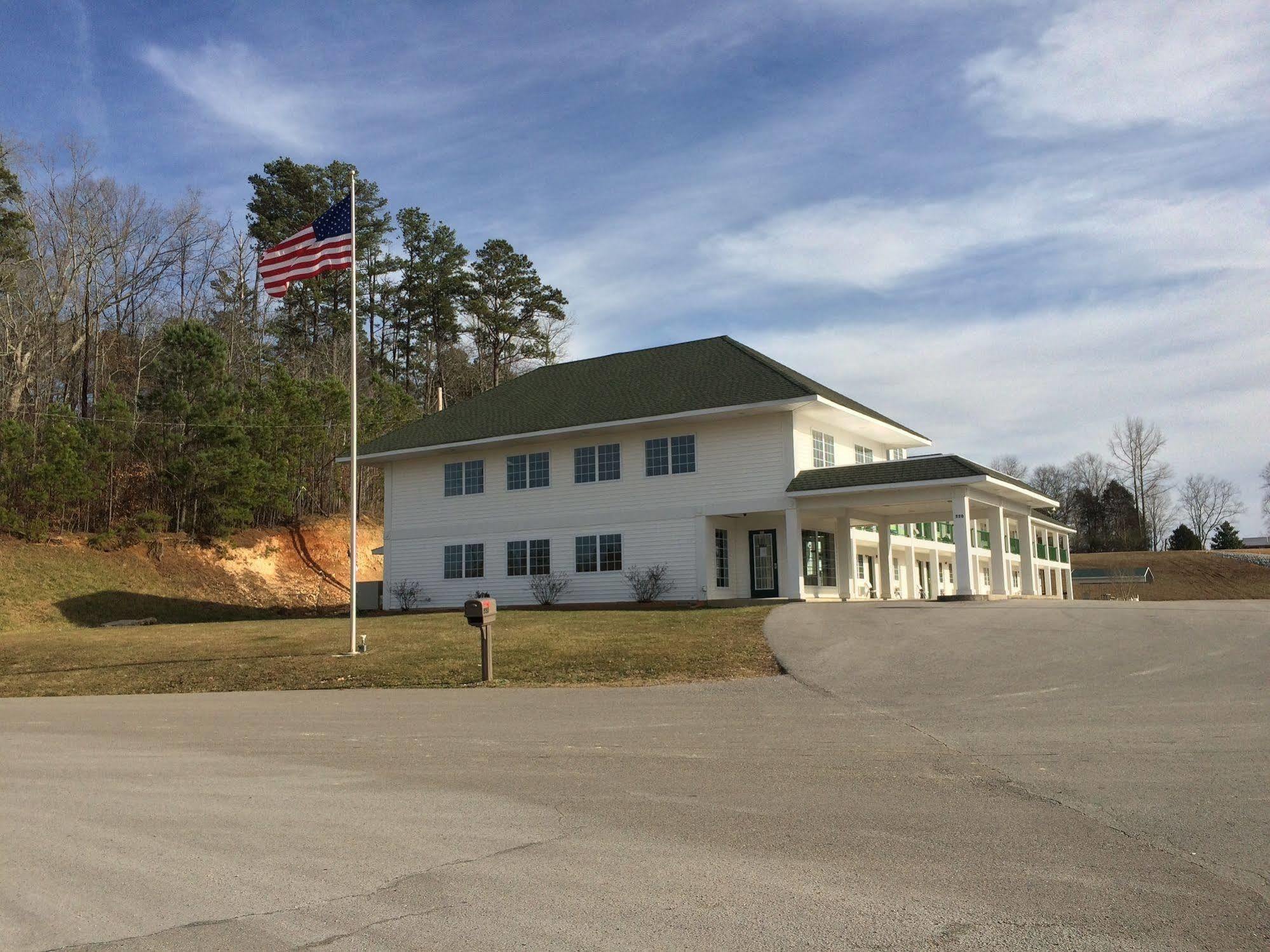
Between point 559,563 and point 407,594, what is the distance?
5.72m

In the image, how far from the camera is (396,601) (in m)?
33.4

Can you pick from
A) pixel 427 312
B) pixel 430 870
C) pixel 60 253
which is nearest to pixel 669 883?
pixel 430 870

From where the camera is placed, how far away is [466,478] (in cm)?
3272

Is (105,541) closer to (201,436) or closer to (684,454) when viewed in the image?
(201,436)

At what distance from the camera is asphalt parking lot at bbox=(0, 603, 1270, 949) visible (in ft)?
15.2

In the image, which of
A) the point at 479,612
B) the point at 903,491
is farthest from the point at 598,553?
the point at 479,612

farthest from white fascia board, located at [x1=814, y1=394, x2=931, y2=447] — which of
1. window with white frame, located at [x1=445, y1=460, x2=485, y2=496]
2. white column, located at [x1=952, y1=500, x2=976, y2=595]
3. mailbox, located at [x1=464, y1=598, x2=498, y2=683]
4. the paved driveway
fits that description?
mailbox, located at [x1=464, y1=598, x2=498, y2=683]

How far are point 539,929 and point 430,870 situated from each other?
3.91 feet

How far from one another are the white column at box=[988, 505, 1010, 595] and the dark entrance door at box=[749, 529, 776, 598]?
19.4 feet

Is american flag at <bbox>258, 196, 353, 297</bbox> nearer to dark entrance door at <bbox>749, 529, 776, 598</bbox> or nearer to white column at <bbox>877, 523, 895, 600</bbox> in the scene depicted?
dark entrance door at <bbox>749, 529, 776, 598</bbox>

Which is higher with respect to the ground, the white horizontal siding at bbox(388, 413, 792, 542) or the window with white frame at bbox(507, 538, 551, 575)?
the white horizontal siding at bbox(388, 413, 792, 542)

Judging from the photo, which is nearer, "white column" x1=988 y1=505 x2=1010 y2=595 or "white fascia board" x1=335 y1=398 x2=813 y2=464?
"white fascia board" x1=335 y1=398 x2=813 y2=464

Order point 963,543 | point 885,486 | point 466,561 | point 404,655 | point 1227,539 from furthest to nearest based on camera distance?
1. point 1227,539
2. point 466,561
3. point 885,486
4. point 963,543
5. point 404,655

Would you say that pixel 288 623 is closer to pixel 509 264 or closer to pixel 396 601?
pixel 396 601
